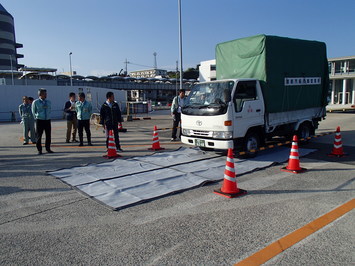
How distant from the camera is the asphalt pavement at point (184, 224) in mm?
3109

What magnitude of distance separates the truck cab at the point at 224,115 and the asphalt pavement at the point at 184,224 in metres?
1.34

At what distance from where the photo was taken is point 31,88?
24.6 metres

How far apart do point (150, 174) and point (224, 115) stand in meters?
2.37

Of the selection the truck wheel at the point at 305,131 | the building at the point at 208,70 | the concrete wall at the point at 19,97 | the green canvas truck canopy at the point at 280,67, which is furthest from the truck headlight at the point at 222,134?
the building at the point at 208,70

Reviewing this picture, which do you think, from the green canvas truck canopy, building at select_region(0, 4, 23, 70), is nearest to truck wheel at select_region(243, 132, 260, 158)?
the green canvas truck canopy

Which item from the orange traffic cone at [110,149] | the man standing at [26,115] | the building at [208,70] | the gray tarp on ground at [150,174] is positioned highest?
the building at [208,70]

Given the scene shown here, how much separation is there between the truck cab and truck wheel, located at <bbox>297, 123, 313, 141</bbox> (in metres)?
2.28

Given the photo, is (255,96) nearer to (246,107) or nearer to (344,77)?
(246,107)

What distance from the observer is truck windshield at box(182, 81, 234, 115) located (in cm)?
699

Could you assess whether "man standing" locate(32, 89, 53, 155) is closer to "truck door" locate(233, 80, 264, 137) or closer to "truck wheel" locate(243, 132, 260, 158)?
"truck door" locate(233, 80, 264, 137)

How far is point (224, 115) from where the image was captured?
22.8 feet

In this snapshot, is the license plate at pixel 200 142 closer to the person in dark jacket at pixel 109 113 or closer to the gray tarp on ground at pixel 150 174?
the gray tarp on ground at pixel 150 174

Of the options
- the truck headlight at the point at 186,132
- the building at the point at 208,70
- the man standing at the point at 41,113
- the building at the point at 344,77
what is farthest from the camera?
the building at the point at 208,70

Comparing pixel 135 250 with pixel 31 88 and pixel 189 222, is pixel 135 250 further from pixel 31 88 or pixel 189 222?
pixel 31 88
